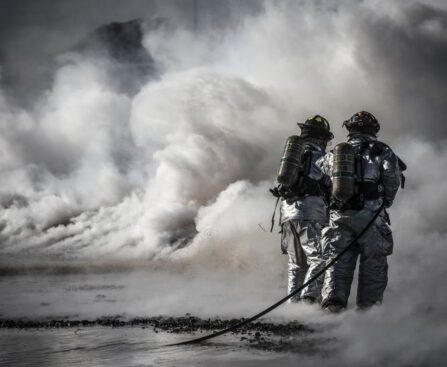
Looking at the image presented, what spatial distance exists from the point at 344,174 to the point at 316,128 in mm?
1578

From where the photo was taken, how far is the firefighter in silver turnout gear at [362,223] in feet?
23.9

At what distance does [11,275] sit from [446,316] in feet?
53.2

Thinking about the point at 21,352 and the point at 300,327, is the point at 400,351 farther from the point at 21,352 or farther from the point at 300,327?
the point at 21,352

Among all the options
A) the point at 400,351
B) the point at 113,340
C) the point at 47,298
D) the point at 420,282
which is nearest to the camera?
the point at 400,351

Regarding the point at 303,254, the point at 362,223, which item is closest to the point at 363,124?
the point at 362,223

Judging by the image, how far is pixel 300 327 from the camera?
21.7 feet

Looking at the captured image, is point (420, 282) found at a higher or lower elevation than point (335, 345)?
higher

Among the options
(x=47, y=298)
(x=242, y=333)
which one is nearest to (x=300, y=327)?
(x=242, y=333)

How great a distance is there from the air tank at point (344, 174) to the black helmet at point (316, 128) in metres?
1.33

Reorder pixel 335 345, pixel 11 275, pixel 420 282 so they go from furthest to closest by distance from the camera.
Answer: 1. pixel 11 275
2. pixel 420 282
3. pixel 335 345

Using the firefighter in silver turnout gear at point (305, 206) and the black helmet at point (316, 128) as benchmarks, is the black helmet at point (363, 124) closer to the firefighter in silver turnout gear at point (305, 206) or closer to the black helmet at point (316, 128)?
the firefighter in silver turnout gear at point (305, 206)

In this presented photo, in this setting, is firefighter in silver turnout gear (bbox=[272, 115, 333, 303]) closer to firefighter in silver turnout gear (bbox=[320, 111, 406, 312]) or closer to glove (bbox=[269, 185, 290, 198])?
glove (bbox=[269, 185, 290, 198])

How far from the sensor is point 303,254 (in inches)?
340

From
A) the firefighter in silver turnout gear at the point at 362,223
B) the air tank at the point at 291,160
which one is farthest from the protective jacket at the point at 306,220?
the firefighter in silver turnout gear at the point at 362,223
